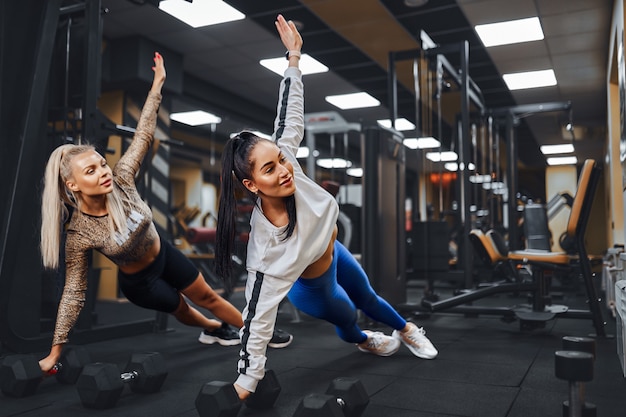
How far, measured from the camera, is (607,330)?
3322mm

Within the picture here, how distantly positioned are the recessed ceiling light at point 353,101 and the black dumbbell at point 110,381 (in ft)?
18.6

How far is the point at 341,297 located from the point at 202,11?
342cm

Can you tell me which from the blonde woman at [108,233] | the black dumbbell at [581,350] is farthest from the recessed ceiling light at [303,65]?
the black dumbbell at [581,350]

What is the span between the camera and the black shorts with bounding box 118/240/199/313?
218 cm

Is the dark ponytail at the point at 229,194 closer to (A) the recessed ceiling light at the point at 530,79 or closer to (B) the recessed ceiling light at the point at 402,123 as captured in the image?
(A) the recessed ceiling light at the point at 530,79

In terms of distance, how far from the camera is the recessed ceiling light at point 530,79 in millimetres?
6219

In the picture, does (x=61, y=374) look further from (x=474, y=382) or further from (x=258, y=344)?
(x=474, y=382)

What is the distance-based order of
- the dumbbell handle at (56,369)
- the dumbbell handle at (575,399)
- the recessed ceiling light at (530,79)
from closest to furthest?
the dumbbell handle at (575,399) < the dumbbell handle at (56,369) < the recessed ceiling light at (530,79)

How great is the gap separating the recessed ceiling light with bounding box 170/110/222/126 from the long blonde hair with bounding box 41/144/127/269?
17.9 ft

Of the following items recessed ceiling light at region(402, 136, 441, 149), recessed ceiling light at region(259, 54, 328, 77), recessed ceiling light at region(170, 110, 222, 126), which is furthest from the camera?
recessed ceiling light at region(402, 136, 441, 149)

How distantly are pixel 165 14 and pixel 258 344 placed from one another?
3.88 m

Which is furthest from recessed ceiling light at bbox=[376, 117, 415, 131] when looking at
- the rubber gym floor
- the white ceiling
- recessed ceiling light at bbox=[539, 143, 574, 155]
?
the rubber gym floor

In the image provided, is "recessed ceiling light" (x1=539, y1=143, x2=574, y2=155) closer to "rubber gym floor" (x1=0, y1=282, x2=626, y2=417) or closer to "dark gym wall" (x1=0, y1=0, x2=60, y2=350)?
"rubber gym floor" (x1=0, y1=282, x2=626, y2=417)

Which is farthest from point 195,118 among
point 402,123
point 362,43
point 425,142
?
point 425,142
